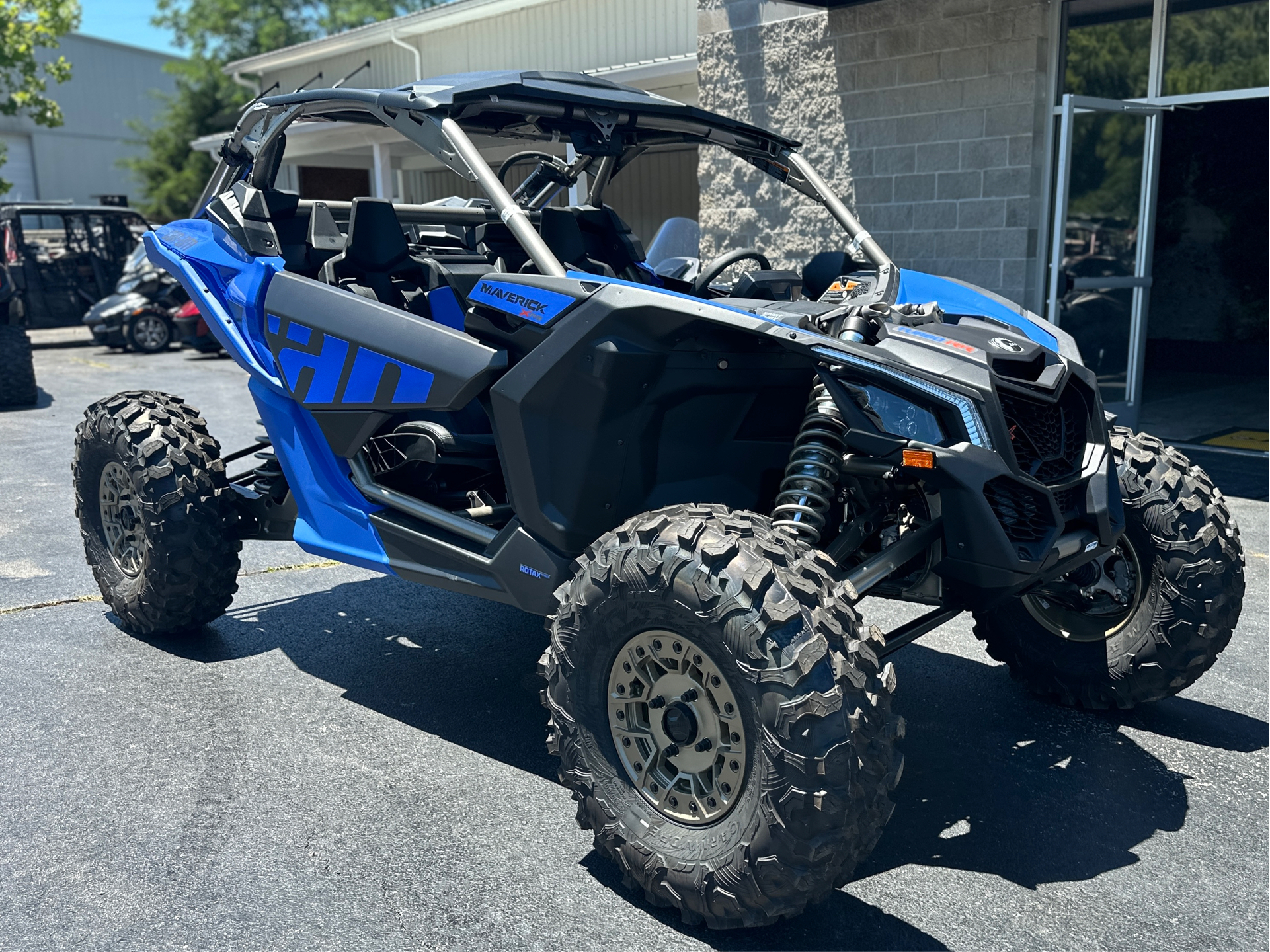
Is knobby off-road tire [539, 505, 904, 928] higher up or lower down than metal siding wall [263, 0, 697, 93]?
lower down

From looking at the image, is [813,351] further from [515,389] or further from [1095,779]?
[1095,779]

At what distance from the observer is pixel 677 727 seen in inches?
117

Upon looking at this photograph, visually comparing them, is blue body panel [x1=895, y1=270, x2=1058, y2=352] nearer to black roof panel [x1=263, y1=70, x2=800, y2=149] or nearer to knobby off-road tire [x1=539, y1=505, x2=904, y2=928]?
black roof panel [x1=263, y1=70, x2=800, y2=149]

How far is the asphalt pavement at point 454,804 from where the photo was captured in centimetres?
291

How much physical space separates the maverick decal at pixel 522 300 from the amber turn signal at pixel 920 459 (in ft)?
3.42

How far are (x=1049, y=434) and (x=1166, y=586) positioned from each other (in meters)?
0.93

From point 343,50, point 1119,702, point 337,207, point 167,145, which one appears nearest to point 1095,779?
point 1119,702

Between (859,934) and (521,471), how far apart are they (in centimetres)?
160

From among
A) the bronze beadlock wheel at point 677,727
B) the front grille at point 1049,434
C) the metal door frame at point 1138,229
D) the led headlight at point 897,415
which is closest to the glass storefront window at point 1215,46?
the metal door frame at point 1138,229

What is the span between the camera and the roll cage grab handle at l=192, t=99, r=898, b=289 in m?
3.55

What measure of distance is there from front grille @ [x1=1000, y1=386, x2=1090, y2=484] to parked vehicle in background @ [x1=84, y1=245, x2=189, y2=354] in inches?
621

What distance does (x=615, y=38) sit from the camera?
15719 mm

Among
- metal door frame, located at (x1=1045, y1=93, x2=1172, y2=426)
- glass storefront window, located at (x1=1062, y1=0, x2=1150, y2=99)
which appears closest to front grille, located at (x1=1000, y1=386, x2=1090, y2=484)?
metal door frame, located at (x1=1045, y1=93, x2=1172, y2=426)

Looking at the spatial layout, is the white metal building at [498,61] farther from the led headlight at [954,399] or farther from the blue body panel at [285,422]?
the led headlight at [954,399]
